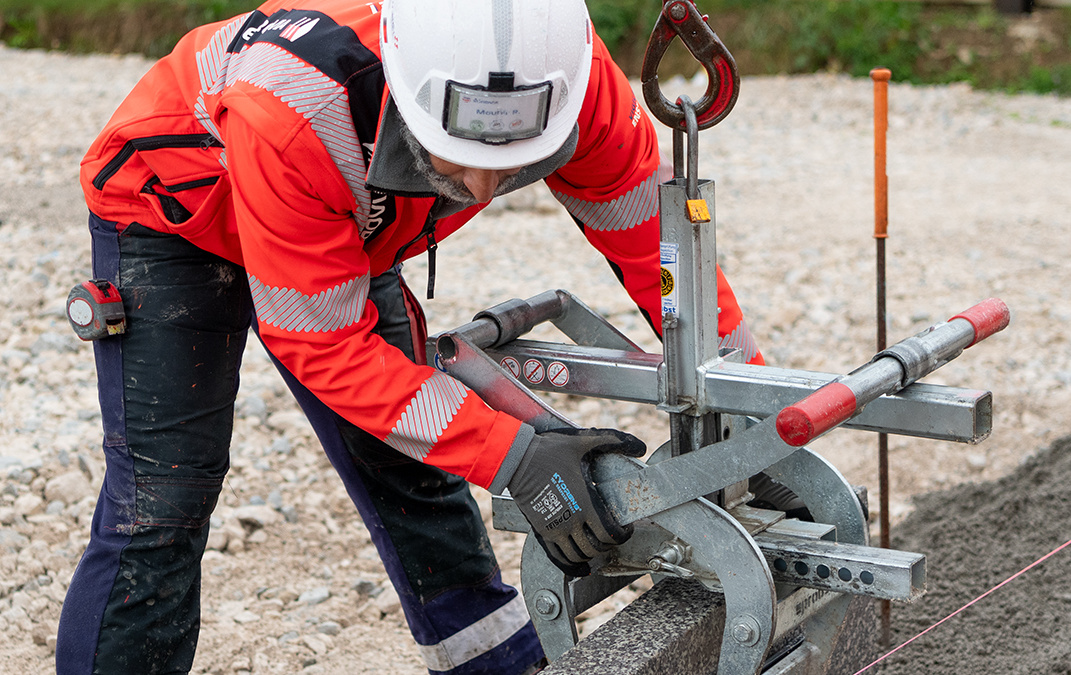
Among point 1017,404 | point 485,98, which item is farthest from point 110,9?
point 485,98

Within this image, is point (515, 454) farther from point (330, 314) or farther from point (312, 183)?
point (312, 183)

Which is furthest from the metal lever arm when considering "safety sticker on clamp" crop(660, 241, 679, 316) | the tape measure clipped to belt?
the tape measure clipped to belt

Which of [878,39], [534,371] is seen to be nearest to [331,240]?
[534,371]

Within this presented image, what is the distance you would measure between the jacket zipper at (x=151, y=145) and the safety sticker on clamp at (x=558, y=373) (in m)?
0.79

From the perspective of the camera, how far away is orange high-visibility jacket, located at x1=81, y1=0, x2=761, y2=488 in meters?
1.96

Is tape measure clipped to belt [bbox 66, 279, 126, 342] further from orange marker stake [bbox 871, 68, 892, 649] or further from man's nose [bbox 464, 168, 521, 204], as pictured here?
orange marker stake [bbox 871, 68, 892, 649]

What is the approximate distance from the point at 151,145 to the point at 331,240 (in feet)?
1.54

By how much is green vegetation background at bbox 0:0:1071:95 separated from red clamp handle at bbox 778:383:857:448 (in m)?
9.23

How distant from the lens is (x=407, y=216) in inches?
87.3

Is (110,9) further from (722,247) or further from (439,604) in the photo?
(439,604)

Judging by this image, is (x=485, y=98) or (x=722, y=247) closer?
(x=485, y=98)

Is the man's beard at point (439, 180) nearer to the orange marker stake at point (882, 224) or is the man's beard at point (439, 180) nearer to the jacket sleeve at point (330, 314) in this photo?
the jacket sleeve at point (330, 314)

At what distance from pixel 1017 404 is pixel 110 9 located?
13389 mm

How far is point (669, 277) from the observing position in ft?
6.91
